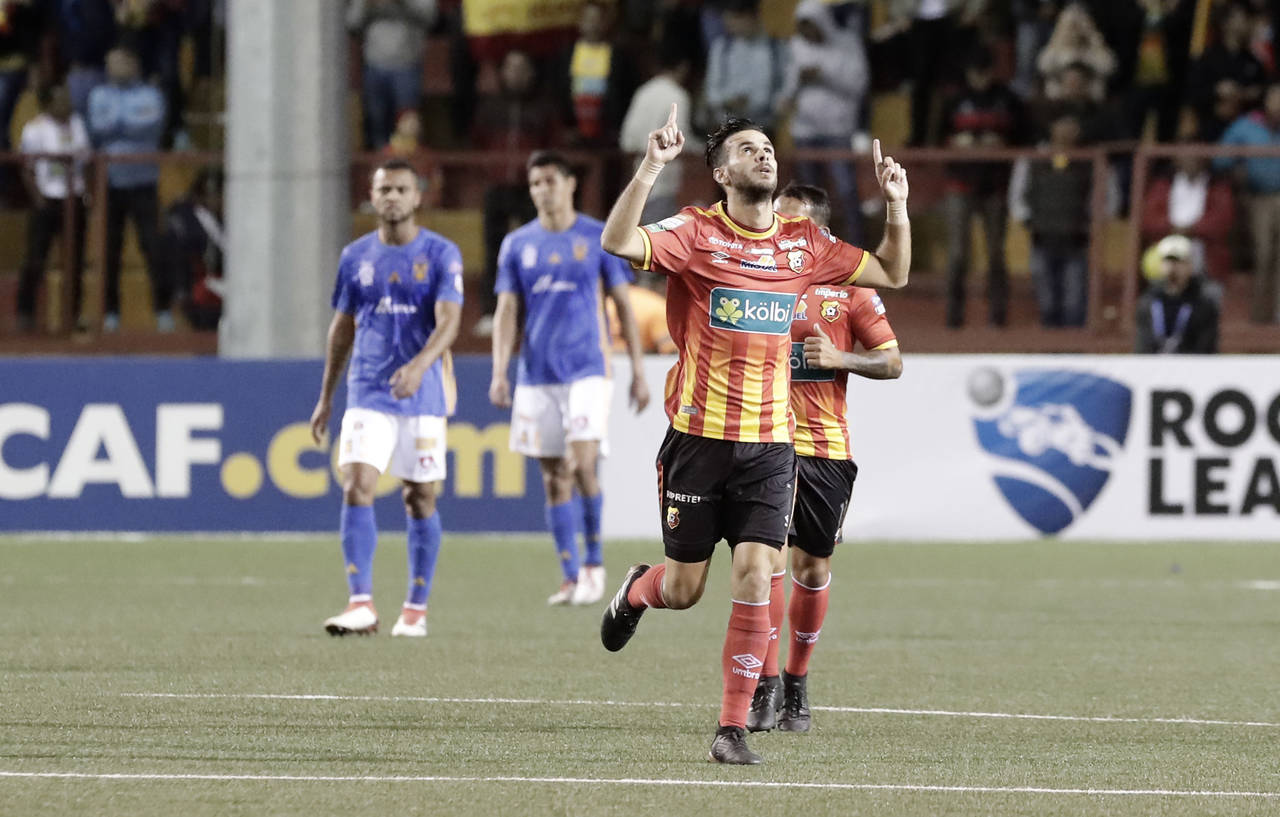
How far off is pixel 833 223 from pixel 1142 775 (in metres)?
10.9

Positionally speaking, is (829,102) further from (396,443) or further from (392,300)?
(396,443)

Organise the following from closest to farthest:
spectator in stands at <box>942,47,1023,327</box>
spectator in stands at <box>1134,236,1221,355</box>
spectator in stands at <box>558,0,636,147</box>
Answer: spectator in stands at <box>1134,236,1221,355</box> < spectator in stands at <box>942,47,1023,327</box> < spectator in stands at <box>558,0,636,147</box>

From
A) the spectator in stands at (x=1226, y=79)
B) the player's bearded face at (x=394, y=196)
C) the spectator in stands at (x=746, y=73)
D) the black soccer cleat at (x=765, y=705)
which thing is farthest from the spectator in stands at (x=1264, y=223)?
the black soccer cleat at (x=765, y=705)

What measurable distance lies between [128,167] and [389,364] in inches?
323

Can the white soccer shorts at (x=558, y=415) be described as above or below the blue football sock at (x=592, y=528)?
above

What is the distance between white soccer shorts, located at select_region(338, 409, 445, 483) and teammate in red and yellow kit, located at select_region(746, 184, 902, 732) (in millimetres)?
2910

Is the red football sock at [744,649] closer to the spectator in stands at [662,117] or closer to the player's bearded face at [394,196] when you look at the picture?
the player's bearded face at [394,196]

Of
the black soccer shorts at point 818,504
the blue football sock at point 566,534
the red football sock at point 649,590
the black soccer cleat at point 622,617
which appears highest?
the black soccer shorts at point 818,504

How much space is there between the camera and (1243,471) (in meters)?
16.2

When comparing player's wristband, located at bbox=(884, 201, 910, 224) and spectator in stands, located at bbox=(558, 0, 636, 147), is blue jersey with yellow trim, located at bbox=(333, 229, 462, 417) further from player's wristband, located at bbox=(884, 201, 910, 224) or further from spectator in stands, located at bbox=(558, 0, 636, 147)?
spectator in stands, located at bbox=(558, 0, 636, 147)

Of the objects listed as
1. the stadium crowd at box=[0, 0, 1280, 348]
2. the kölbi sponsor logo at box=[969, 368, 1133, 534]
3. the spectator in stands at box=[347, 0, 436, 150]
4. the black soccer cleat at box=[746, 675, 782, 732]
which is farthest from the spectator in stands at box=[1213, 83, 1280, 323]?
the black soccer cleat at box=[746, 675, 782, 732]

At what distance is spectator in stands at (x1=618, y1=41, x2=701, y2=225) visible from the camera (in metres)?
17.6

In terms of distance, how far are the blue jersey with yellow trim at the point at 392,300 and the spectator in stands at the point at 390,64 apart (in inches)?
340

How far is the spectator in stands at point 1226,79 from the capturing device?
59.9ft
